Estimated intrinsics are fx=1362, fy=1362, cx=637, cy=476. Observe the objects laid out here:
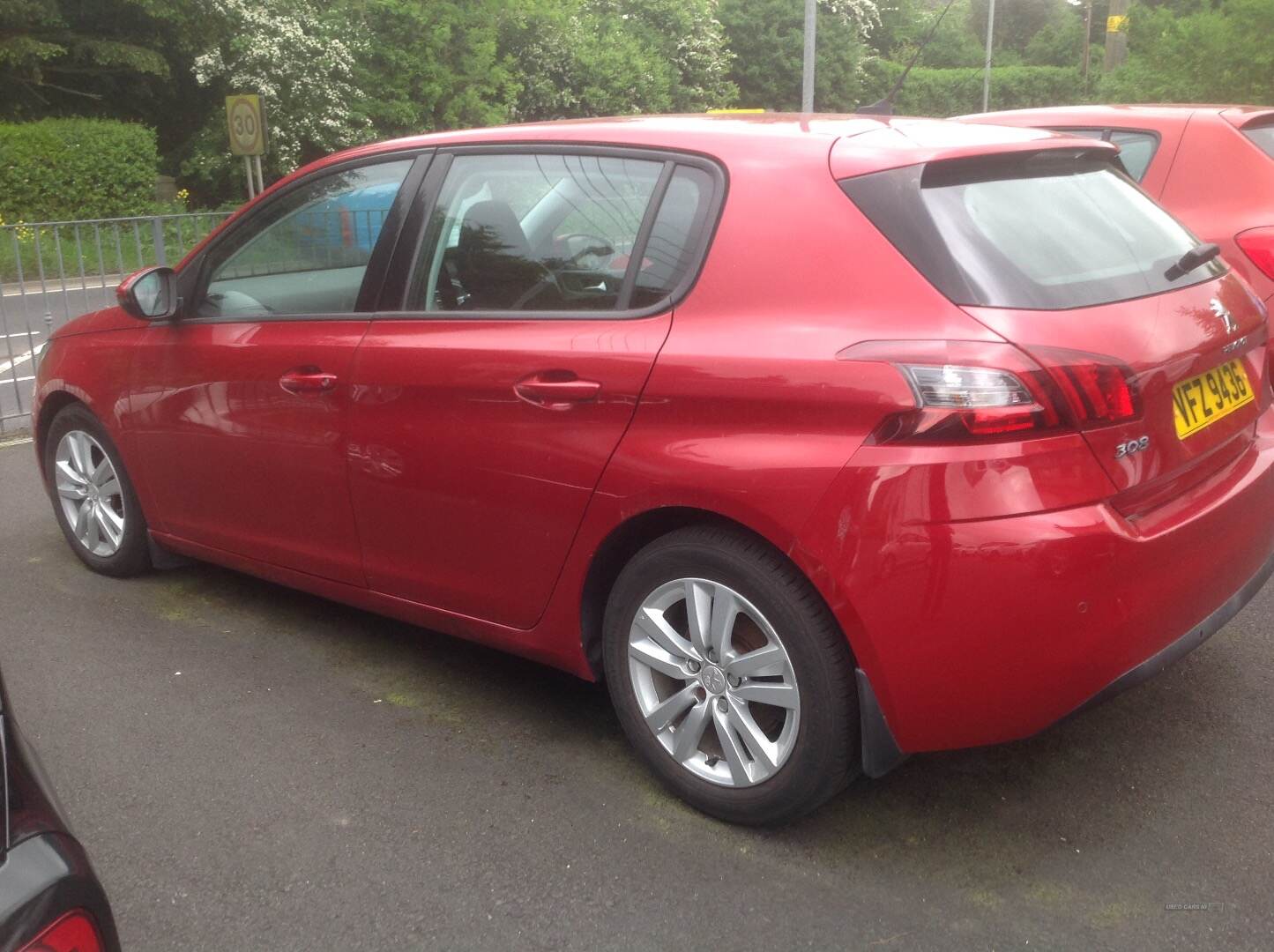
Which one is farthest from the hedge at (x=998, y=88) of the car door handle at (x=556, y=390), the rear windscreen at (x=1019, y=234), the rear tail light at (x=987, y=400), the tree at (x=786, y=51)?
the rear tail light at (x=987, y=400)

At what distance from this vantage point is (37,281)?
9.06 metres

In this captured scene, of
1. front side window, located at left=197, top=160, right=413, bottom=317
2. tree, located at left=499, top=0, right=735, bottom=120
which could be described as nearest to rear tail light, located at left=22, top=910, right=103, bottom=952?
front side window, located at left=197, top=160, right=413, bottom=317

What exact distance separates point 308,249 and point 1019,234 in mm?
2233

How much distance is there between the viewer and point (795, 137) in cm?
326

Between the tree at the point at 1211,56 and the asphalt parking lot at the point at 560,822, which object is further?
the tree at the point at 1211,56

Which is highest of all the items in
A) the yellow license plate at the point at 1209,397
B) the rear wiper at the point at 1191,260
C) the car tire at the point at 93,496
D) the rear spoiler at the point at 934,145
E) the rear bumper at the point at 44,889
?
the rear spoiler at the point at 934,145

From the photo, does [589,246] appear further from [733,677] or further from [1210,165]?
[1210,165]

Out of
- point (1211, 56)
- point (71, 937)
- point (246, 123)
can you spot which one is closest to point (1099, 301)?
point (71, 937)

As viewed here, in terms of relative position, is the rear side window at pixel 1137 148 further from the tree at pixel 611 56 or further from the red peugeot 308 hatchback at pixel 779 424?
the tree at pixel 611 56

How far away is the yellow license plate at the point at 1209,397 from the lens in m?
3.01

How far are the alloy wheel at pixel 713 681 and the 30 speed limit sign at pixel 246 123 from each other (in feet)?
54.8

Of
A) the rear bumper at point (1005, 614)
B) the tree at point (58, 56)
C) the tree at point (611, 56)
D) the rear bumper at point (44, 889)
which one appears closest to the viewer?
the rear bumper at point (44, 889)

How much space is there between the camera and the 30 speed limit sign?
18.3 metres

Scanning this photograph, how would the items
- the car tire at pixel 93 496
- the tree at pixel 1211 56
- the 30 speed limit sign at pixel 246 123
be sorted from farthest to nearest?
the 30 speed limit sign at pixel 246 123
the tree at pixel 1211 56
the car tire at pixel 93 496
